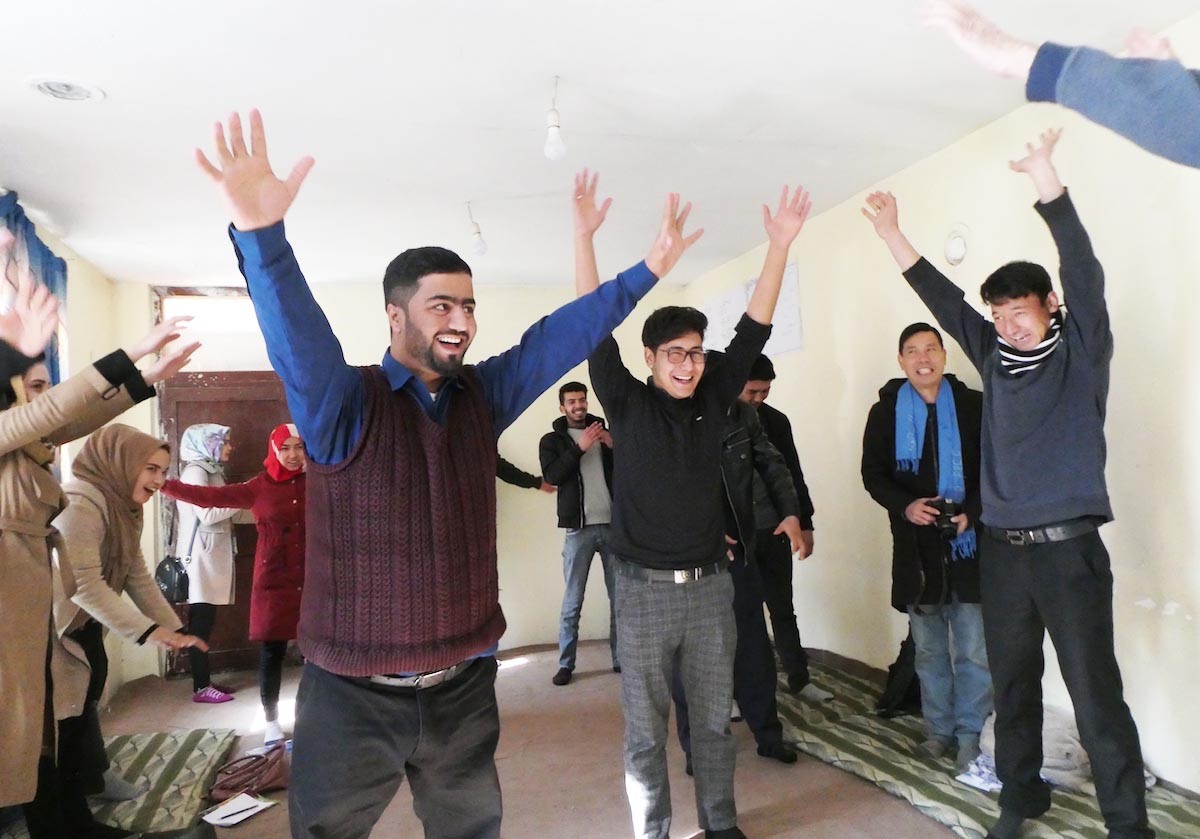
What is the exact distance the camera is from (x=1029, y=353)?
1925 millimetres

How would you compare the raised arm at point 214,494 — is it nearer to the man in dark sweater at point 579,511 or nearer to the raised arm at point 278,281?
the man in dark sweater at point 579,511

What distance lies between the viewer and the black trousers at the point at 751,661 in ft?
8.73

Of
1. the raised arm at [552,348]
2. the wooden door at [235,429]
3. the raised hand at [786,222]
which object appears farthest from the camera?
the wooden door at [235,429]

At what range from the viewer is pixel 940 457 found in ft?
8.47

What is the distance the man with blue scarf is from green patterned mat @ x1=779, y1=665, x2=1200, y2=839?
0.15 metres

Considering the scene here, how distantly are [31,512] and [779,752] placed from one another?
2.42 meters

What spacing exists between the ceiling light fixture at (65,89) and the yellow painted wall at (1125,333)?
2884 millimetres

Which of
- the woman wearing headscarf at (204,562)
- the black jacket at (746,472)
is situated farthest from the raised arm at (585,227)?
the woman wearing headscarf at (204,562)

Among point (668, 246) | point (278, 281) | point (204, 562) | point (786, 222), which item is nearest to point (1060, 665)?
point (786, 222)

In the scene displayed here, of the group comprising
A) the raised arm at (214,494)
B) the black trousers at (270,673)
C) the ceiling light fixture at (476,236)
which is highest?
the ceiling light fixture at (476,236)

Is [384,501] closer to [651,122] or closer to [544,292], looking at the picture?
[651,122]

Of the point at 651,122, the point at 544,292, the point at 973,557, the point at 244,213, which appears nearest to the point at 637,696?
the point at 973,557

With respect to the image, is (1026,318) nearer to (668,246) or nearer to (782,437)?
(668,246)

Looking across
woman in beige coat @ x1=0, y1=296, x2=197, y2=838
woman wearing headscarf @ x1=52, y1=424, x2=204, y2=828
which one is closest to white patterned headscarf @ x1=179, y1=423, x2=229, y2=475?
woman wearing headscarf @ x1=52, y1=424, x2=204, y2=828
